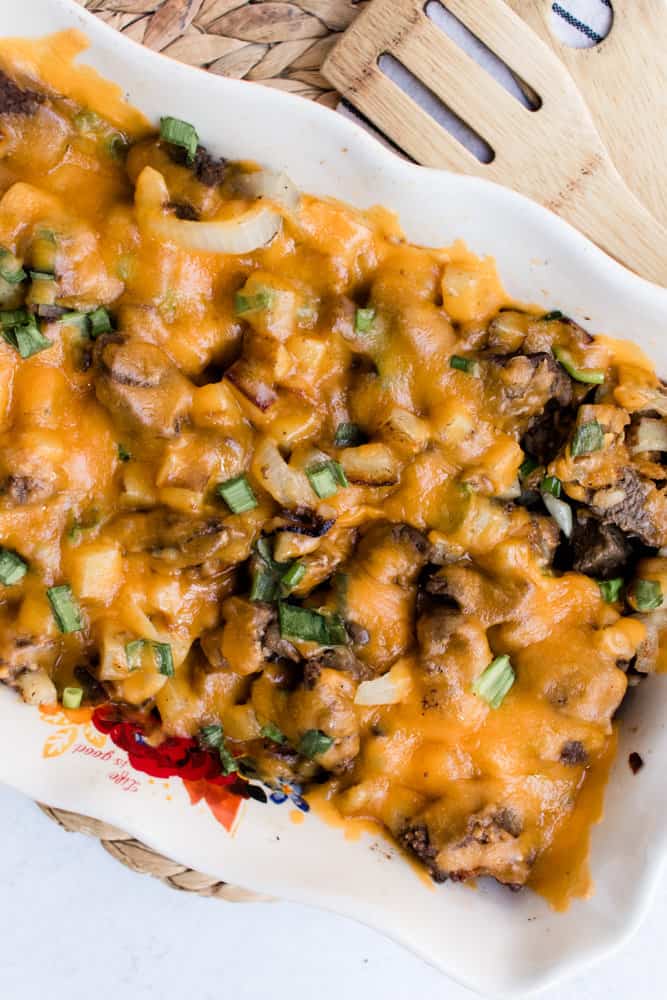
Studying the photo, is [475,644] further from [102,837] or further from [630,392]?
[102,837]

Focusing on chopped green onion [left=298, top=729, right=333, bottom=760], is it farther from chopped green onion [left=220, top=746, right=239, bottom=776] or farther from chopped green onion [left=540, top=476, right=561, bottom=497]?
chopped green onion [left=540, top=476, right=561, bottom=497]

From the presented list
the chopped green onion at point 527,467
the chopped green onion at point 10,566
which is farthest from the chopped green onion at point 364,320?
the chopped green onion at point 10,566

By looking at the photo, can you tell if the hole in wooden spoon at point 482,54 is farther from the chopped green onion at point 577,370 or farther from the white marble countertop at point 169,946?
the white marble countertop at point 169,946

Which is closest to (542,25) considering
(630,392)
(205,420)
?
(630,392)

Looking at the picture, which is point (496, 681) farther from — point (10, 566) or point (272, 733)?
point (10, 566)

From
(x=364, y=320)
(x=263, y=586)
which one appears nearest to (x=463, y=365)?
(x=364, y=320)

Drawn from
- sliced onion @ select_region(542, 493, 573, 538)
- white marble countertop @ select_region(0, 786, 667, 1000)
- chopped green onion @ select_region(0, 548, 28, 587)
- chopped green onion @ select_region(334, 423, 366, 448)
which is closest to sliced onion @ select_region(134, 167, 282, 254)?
chopped green onion @ select_region(334, 423, 366, 448)
